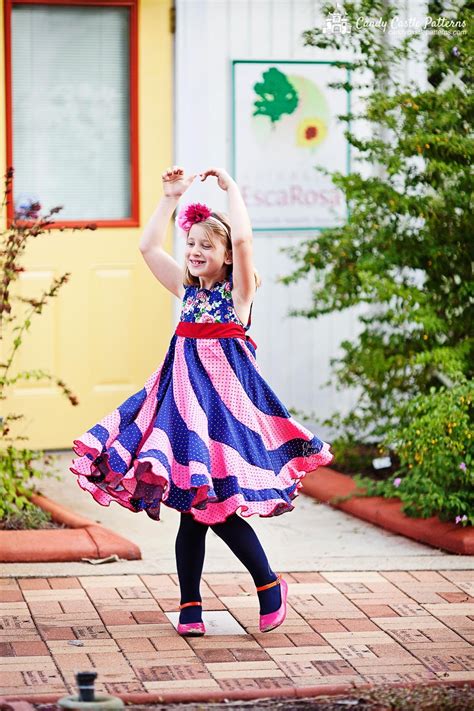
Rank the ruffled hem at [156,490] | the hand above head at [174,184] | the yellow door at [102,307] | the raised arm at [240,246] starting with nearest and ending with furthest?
the ruffled hem at [156,490], the raised arm at [240,246], the hand above head at [174,184], the yellow door at [102,307]

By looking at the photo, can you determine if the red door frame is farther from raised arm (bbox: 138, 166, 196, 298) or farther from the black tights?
the black tights

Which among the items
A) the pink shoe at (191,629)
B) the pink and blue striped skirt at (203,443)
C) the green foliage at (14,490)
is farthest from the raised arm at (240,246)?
the green foliage at (14,490)

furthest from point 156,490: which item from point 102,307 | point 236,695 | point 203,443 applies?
point 102,307

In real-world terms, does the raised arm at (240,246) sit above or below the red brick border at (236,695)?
above

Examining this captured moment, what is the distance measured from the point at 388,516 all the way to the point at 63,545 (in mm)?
1591

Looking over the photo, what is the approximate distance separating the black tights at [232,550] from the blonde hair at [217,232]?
85cm

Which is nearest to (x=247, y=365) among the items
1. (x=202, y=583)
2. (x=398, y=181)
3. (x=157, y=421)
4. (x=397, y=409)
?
(x=157, y=421)

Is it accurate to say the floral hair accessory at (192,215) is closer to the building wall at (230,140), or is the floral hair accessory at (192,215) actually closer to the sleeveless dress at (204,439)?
the sleeveless dress at (204,439)

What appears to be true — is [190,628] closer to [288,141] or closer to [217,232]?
[217,232]

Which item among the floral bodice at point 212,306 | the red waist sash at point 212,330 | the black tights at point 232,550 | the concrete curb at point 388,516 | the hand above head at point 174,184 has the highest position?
the hand above head at point 174,184

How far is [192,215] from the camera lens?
4.87 meters

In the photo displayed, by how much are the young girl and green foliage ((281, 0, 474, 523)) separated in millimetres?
1322

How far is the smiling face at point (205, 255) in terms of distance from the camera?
4.81 metres

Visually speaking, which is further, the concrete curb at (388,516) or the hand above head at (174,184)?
the concrete curb at (388,516)
